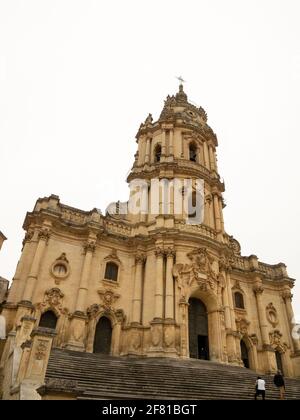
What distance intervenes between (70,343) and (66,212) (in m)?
9.68

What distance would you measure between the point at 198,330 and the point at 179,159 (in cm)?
1458

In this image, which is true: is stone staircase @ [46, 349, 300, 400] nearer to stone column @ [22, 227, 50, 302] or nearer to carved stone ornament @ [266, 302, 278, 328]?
stone column @ [22, 227, 50, 302]

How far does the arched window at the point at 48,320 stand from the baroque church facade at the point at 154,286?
0.21 feet

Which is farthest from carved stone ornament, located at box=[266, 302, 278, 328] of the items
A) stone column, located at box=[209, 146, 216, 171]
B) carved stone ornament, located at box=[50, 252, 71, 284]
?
carved stone ornament, located at box=[50, 252, 71, 284]

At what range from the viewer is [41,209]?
926 inches

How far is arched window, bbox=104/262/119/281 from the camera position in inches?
957

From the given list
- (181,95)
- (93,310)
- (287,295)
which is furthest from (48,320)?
(181,95)

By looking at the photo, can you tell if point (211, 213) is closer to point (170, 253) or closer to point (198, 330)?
point (170, 253)

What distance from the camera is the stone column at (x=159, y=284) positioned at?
21.8 metres

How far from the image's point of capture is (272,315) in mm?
29000

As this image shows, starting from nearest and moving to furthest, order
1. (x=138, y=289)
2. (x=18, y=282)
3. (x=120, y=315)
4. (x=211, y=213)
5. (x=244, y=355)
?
1. (x=18, y=282)
2. (x=120, y=315)
3. (x=138, y=289)
4. (x=244, y=355)
5. (x=211, y=213)

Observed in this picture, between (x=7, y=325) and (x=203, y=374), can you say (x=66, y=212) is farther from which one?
(x=203, y=374)

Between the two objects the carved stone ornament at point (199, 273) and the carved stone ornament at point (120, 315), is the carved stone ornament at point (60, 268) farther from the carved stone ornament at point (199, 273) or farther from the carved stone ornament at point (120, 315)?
the carved stone ornament at point (199, 273)

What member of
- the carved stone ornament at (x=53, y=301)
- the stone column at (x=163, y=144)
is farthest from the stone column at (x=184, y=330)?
the stone column at (x=163, y=144)
